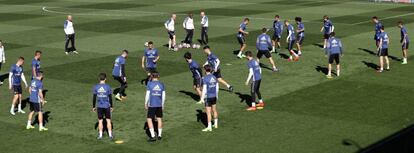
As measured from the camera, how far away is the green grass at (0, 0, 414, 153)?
15133 millimetres

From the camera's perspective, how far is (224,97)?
1986 cm

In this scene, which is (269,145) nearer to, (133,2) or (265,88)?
(265,88)

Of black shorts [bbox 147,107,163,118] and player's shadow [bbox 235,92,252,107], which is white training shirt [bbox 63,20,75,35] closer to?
player's shadow [bbox 235,92,252,107]

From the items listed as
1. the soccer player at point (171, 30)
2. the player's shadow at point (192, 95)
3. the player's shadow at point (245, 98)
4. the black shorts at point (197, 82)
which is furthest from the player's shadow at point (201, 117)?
the soccer player at point (171, 30)

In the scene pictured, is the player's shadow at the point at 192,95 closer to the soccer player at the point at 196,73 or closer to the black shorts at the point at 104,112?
the soccer player at the point at 196,73

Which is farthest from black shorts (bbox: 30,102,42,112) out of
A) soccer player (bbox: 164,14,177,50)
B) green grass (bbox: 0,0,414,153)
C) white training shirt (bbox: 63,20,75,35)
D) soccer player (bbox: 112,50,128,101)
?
soccer player (bbox: 164,14,177,50)

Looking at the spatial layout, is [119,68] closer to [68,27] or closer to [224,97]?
[224,97]

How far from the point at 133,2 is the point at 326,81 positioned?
37.8 m

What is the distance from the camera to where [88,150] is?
14.6 m

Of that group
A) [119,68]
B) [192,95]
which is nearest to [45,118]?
[119,68]

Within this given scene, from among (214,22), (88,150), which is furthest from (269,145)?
(214,22)

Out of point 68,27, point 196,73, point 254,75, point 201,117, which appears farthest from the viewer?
point 68,27

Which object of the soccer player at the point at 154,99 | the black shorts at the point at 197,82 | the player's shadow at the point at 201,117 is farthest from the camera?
the black shorts at the point at 197,82

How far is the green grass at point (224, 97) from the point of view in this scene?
15.1 m
